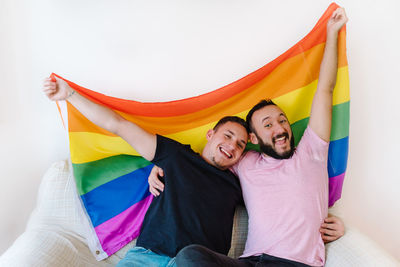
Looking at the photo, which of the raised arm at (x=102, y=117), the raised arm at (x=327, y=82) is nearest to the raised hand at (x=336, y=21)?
the raised arm at (x=327, y=82)

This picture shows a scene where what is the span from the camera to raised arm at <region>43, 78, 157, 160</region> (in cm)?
123

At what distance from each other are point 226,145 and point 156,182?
33 cm

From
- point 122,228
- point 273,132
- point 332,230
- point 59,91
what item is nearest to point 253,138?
point 273,132

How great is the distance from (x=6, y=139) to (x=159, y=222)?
3.02ft

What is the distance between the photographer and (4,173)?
1.63m

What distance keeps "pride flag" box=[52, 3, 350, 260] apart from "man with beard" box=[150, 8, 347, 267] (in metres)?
0.10

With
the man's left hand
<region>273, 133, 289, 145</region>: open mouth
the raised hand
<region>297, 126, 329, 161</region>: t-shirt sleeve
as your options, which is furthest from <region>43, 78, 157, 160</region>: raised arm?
the raised hand

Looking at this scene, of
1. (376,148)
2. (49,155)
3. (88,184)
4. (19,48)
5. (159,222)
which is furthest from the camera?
(376,148)

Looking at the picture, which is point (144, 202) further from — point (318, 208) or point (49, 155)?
point (318, 208)

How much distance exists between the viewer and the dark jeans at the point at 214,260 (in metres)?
1.04

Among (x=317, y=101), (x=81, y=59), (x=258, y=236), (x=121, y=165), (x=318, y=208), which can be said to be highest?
(x=81, y=59)

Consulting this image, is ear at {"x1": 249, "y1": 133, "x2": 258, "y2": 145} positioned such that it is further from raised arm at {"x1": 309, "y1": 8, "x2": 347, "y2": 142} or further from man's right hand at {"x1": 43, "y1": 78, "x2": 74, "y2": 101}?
man's right hand at {"x1": 43, "y1": 78, "x2": 74, "y2": 101}

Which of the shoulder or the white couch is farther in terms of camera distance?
the shoulder

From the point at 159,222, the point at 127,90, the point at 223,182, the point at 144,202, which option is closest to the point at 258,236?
the point at 223,182
